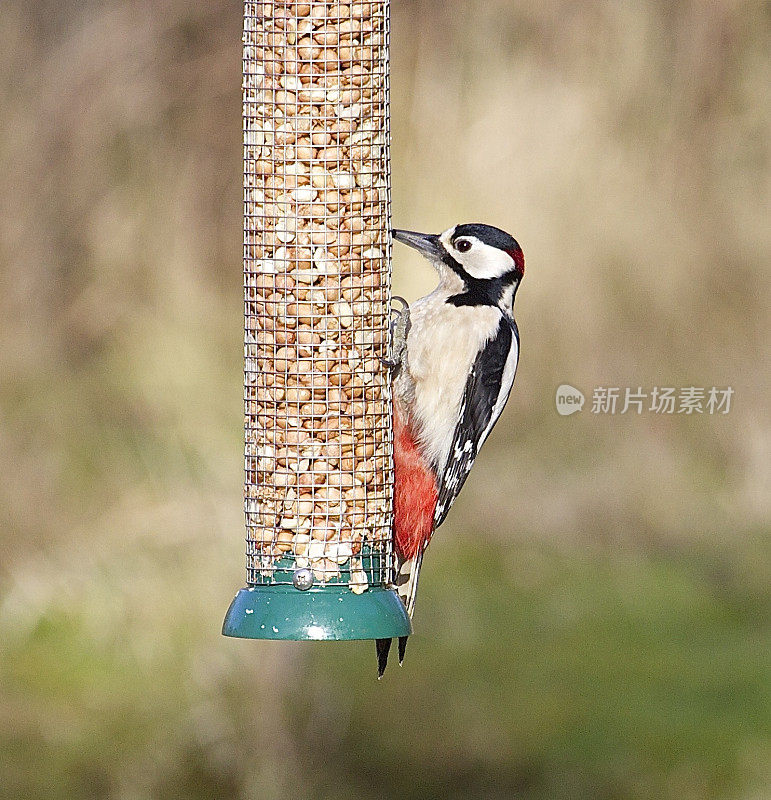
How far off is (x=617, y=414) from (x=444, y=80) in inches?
75.4

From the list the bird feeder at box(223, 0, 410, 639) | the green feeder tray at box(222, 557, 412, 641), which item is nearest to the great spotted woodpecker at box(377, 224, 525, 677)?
the bird feeder at box(223, 0, 410, 639)

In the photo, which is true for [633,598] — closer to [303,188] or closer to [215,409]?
[215,409]

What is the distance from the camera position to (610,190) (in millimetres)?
7531

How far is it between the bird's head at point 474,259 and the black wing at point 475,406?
0.10 metres

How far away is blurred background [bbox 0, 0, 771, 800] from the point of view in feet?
23.7

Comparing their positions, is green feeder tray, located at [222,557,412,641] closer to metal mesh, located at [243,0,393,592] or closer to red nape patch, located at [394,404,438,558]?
metal mesh, located at [243,0,393,592]

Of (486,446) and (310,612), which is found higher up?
(310,612)

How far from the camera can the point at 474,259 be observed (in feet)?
14.5

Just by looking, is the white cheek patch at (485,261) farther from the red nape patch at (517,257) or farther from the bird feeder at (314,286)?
the bird feeder at (314,286)

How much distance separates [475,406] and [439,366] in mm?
173

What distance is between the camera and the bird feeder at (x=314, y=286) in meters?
3.80

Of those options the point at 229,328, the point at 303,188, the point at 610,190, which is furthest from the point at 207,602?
the point at 303,188

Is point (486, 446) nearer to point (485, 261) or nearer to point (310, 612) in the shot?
point (485, 261)

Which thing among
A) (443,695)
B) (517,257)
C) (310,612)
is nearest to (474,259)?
(517,257)
